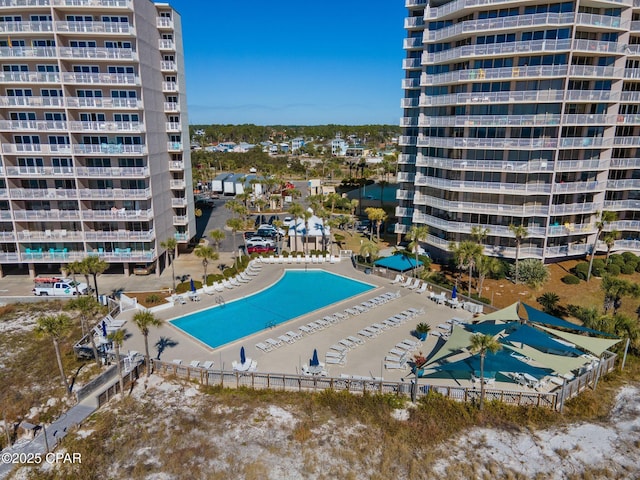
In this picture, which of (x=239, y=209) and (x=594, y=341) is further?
(x=239, y=209)

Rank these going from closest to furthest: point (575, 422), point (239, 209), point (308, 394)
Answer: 1. point (575, 422)
2. point (308, 394)
3. point (239, 209)

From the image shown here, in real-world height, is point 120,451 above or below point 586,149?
below

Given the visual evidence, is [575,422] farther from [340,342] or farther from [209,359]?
[209,359]

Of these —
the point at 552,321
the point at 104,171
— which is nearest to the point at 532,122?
the point at 552,321

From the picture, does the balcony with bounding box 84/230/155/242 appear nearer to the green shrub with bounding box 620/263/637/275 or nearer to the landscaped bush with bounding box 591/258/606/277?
the landscaped bush with bounding box 591/258/606/277

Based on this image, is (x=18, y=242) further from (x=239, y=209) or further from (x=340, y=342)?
(x=340, y=342)

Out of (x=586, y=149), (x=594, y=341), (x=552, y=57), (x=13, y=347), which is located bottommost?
(x=13, y=347)

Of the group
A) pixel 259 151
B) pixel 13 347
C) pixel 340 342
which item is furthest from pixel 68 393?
pixel 259 151

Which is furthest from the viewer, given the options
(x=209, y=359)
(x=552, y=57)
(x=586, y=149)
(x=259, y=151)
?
(x=259, y=151)

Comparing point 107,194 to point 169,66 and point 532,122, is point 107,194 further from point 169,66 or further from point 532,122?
point 532,122
